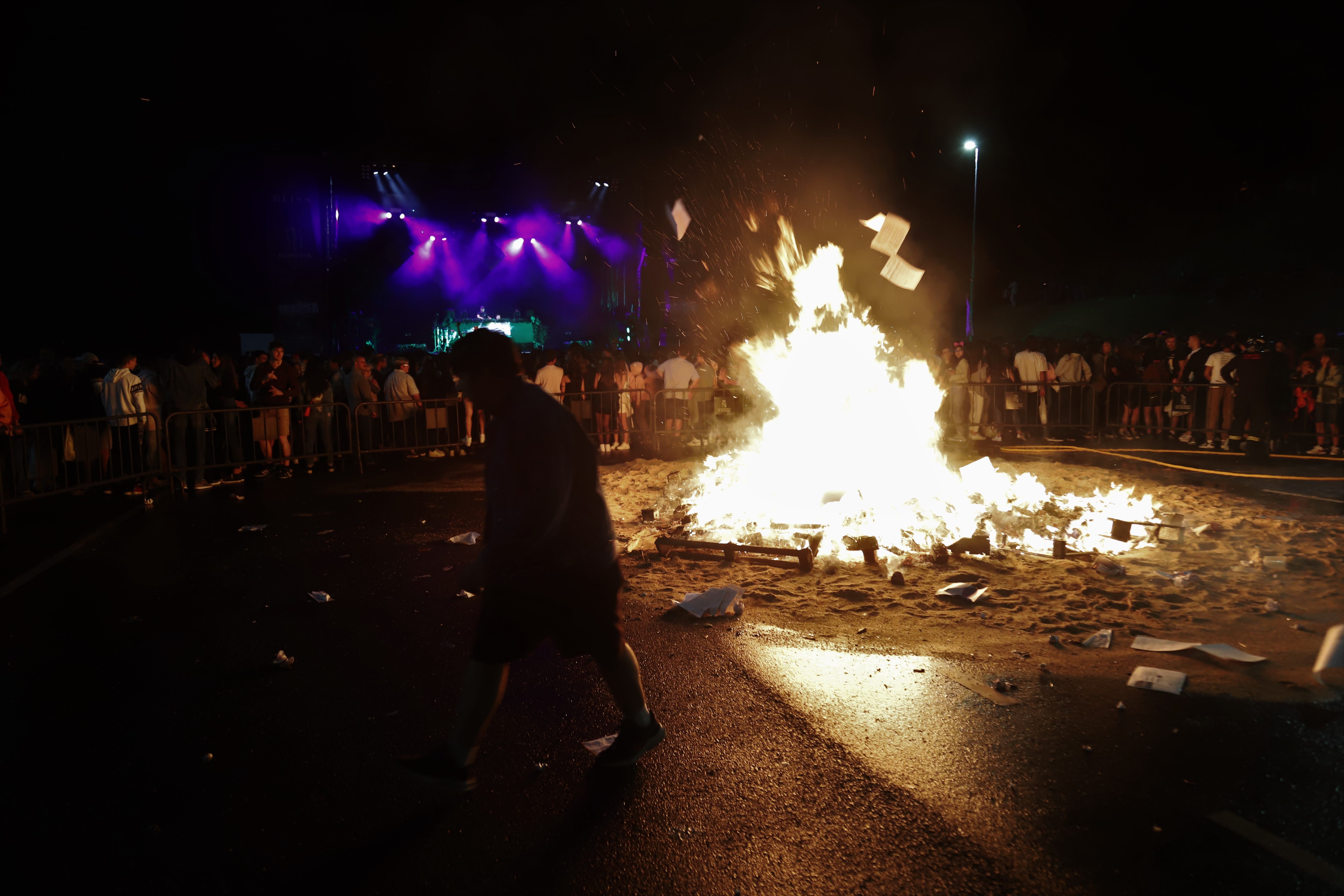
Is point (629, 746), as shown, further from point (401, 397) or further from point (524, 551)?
point (401, 397)

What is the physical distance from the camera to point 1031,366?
1576 cm

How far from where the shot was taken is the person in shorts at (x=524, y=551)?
345 cm

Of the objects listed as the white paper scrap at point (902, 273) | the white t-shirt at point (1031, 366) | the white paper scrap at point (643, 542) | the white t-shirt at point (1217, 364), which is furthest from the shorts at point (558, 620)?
the white paper scrap at point (902, 273)

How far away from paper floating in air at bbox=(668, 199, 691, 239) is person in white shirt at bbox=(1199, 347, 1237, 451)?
71.2 ft

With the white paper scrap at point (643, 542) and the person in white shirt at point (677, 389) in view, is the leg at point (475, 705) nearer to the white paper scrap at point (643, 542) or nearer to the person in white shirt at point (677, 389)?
the white paper scrap at point (643, 542)

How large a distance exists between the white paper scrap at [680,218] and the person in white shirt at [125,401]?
24100 mm

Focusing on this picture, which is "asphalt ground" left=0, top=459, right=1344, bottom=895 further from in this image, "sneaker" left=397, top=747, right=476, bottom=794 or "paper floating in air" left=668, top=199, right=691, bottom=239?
"paper floating in air" left=668, top=199, right=691, bottom=239

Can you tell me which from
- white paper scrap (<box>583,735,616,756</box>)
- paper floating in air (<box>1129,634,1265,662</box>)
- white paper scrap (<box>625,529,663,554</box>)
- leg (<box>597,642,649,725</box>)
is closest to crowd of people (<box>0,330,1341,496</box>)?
white paper scrap (<box>625,529,663,554</box>)

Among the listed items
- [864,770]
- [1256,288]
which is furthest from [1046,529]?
[1256,288]

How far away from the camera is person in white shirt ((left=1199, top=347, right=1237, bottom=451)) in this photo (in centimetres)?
1445

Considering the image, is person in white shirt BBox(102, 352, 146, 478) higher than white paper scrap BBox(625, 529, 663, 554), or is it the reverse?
Answer: person in white shirt BBox(102, 352, 146, 478)

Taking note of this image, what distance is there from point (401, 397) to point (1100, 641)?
1182 cm

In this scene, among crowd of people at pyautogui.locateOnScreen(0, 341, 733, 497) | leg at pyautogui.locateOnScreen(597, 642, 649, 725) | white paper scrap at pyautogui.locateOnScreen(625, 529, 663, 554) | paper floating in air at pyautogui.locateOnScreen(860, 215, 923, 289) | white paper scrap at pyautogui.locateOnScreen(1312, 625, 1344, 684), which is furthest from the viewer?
paper floating in air at pyautogui.locateOnScreen(860, 215, 923, 289)

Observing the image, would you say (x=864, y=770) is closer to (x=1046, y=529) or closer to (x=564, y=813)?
(x=564, y=813)
